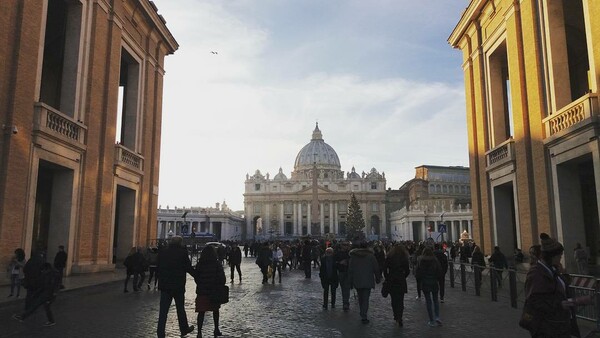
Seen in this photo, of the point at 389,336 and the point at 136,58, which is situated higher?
the point at 136,58

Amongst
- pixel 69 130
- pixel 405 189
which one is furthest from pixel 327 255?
pixel 405 189

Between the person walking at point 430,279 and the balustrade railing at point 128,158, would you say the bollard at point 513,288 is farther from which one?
the balustrade railing at point 128,158

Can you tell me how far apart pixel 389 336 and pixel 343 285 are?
366 centimetres

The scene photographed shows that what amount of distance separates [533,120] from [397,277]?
10.2 metres

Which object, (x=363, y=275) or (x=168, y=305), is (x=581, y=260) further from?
(x=168, y=305)

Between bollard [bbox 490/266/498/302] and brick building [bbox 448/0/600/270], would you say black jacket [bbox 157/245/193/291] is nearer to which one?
bollard [bbox 490/266/498/302]

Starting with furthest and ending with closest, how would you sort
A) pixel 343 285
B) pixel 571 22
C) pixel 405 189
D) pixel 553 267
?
1. pixel 405 189
2. pixel 571 22
3. pixel 343 285
4. pixel 553 267

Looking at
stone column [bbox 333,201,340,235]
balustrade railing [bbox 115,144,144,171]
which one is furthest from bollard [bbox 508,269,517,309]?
stone column [bbox 333,201,340,235]

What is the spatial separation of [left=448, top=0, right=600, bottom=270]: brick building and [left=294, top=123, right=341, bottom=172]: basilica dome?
131m

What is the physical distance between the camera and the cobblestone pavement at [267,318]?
8805 mm

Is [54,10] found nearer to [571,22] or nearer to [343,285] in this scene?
[343,285]

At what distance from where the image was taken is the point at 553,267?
487 centimetres

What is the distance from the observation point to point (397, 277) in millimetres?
9859

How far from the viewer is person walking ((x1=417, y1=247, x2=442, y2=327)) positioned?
9805 mm
